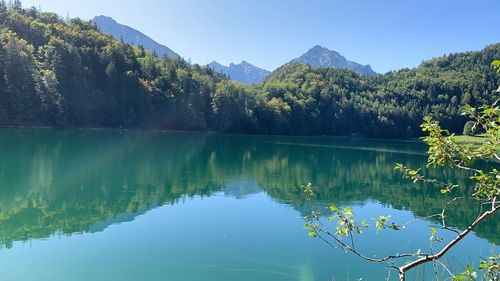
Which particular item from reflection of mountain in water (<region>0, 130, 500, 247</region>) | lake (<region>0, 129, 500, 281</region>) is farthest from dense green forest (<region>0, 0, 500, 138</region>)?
lake (<region>0, 129, 500, 281</region>)

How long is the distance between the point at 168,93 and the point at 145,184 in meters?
85.2

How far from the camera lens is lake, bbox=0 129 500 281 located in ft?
46.9

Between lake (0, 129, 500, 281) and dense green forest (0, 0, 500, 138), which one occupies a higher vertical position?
dense green forest (0, 0, 500, 138)

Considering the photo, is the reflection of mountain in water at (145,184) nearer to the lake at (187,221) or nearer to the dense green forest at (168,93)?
the lake at (187,221)

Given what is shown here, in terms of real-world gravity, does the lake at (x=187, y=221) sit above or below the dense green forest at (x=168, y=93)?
below

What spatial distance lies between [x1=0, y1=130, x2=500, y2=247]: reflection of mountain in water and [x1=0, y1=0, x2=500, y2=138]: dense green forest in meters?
38.0

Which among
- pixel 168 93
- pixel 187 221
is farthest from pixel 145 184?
pixel 168 93

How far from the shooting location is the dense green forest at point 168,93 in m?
85.2

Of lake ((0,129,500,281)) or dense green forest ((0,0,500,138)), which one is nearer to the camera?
lake ((0,129,500,281))

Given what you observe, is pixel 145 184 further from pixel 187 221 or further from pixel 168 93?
pixel 168 93

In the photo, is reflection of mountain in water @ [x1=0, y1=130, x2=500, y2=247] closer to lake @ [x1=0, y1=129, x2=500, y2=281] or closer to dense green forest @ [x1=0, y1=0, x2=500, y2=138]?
lake @ [x1=0, y1=129, x2=500, y2=281]

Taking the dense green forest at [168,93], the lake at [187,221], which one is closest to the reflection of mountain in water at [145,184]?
the lake at [187,221]

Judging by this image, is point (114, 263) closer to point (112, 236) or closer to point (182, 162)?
point (112, 236)

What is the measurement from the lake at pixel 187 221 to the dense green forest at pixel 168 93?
149ft
